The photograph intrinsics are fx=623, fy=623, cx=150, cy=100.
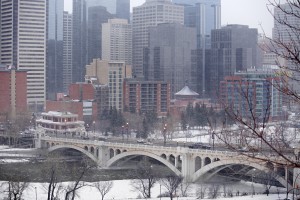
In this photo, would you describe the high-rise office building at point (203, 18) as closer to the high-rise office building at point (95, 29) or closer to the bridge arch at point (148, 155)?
the high-rise office building at point (95, 29)

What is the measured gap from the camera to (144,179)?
85.2 ft

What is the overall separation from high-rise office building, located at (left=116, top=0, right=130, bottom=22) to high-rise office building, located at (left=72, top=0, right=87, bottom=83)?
6.48 m

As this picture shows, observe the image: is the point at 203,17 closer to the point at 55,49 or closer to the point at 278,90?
the point at 55,49

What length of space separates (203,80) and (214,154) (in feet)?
157

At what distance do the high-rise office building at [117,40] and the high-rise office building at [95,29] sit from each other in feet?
16.7

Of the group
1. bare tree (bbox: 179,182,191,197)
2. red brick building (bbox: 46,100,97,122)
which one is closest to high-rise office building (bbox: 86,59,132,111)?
red brick building (bbox: 46,100,97,122)

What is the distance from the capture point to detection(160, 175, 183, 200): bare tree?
22.7m

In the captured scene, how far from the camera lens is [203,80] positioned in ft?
238

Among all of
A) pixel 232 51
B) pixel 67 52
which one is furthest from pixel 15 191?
pixel 67 52

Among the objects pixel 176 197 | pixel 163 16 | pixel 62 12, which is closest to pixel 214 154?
pixel 176 197

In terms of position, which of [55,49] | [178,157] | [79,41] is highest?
[79,41]

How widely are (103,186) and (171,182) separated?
8.73 feet

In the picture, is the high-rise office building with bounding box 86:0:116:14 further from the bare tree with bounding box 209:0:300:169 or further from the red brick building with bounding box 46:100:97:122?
Result: the bare tree with bounding box 209:0:300:169

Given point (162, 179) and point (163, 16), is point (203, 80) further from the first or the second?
point (162, 179)
